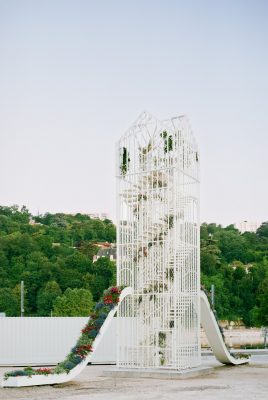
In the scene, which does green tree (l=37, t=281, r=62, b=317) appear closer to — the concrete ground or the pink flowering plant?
the pink flowering plant

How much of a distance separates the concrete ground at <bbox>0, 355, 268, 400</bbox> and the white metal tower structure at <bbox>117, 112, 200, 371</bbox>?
54.0 inches

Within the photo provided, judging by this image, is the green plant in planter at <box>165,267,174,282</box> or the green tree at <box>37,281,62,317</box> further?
the green tree at <box>37,281,62,317</box>

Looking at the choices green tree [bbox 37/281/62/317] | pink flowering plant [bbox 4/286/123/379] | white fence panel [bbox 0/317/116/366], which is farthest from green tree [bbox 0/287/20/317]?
pink flowering plant [bbox 4/286/123/379]

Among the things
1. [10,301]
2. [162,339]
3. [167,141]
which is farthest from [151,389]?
[10,301]

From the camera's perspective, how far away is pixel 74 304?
301ft

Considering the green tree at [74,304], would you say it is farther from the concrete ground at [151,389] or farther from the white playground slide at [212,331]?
the concrete ground at [151,389]

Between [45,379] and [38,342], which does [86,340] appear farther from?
[38,342]

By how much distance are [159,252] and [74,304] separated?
70.0m

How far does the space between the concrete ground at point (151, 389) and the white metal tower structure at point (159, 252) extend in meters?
1.37

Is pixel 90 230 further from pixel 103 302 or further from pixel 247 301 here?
pixel 103 302

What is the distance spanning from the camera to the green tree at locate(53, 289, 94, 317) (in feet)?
299

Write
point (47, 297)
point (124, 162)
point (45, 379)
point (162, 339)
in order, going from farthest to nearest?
point (47, 297) < point (124, 162) < point (162, 339) < point (45, 379)

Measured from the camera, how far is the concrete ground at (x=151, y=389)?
1752cm

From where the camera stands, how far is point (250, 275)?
10175 centimetres
